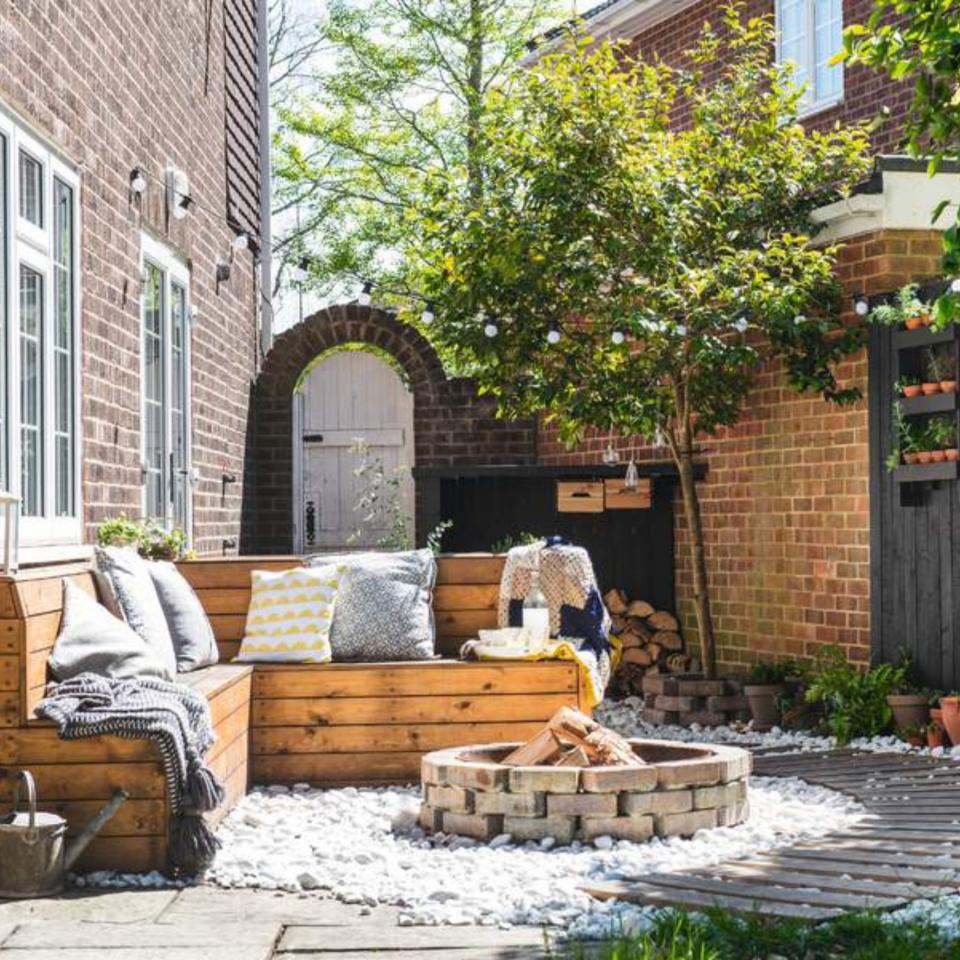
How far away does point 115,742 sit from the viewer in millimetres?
6113

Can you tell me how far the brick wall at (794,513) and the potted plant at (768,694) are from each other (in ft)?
0.62

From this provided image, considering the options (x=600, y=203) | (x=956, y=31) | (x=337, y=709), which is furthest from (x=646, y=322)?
(x=956, y=31)

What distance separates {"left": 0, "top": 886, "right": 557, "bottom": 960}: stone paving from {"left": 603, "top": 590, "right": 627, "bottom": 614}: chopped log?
6.90 metres

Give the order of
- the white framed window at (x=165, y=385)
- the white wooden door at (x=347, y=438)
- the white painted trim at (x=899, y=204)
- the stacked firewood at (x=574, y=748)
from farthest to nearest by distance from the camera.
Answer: the white wooden door at (x=347, y=438) < the white framed window at (x=165, y=385) < the white painted trim at (x=899, y=204) < the stacked firewood at (x=574, y=748)

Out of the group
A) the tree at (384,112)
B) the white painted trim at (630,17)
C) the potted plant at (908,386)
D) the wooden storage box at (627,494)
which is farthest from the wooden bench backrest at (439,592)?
the tree at (384,112)

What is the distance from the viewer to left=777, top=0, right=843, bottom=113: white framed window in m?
14.9

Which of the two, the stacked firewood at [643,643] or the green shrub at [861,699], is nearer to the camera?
the green shrub at [861,699]

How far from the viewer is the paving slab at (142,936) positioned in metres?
4.93

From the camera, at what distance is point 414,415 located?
14352mm

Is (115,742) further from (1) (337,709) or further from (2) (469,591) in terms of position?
(2) (469,591)

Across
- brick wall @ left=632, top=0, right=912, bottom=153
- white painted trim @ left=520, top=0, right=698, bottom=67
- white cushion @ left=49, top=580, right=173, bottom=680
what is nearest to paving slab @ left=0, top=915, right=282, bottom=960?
white cushion @ left=49, top=580, right=173, bottom=680

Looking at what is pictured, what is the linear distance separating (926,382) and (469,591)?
2628 mm

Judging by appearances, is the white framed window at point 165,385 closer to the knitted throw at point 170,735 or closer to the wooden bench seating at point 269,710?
the wooden bench seating at point 269,710

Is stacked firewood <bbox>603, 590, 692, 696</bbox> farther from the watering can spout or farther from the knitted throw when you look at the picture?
the watering can spout
